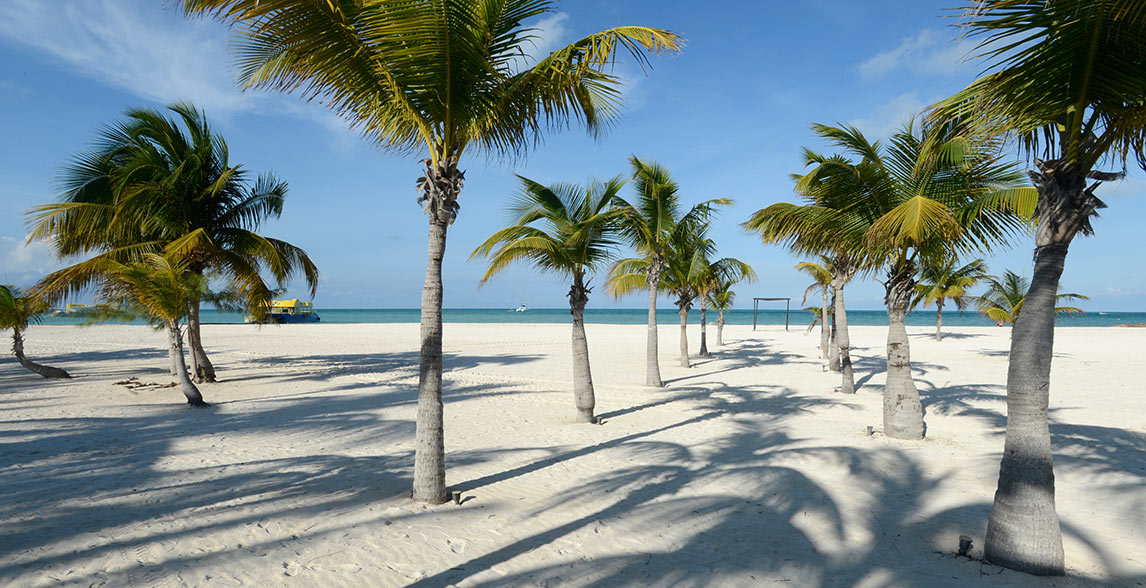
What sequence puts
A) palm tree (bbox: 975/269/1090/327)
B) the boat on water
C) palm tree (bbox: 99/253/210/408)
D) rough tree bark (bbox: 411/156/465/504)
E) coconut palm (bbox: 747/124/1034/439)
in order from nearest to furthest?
1. rough tree bark (bbox: 411/156/465/504)
2. coconut palm (bbox: 747/124/1034/439)
3. palm tree (bbox: 99/253/210/408)
4. palm tree (bbox: 975/269/1090/327)
5. the boat on water

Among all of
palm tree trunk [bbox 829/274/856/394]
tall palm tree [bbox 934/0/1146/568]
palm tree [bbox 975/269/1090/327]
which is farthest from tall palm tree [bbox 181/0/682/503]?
palm tree [bbox 975/269/1090/327]

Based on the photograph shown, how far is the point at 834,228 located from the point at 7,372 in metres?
21.8

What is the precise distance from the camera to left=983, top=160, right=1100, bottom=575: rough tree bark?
4.13m

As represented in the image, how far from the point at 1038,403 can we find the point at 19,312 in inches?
790

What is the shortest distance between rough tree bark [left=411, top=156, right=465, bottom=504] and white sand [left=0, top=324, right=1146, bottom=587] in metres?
0.33

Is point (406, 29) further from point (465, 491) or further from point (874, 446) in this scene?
point (874, 446)

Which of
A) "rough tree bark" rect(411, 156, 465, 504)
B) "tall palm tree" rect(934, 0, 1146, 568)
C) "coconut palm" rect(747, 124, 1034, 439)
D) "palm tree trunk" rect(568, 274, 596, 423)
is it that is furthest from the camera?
"palm tree trunk" rect(568, 274, 596, 423)

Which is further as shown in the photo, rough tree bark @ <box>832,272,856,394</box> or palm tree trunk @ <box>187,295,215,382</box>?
palm tree trunk @ <box>187,295,215,382</box>

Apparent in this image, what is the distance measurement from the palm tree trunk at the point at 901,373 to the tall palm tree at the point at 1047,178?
4.20 m

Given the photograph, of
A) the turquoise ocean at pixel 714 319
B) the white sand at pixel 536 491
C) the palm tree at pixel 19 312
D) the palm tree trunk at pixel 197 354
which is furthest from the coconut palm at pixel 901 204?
the turquoise ocean at pixel 714 319

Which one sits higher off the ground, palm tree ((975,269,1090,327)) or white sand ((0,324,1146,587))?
palm tree ((975,269,1090,327))

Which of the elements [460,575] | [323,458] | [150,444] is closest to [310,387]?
[150,444]

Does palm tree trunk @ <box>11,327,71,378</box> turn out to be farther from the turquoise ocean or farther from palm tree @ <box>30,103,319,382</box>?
the turquoise ocean

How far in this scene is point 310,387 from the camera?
13.2m
